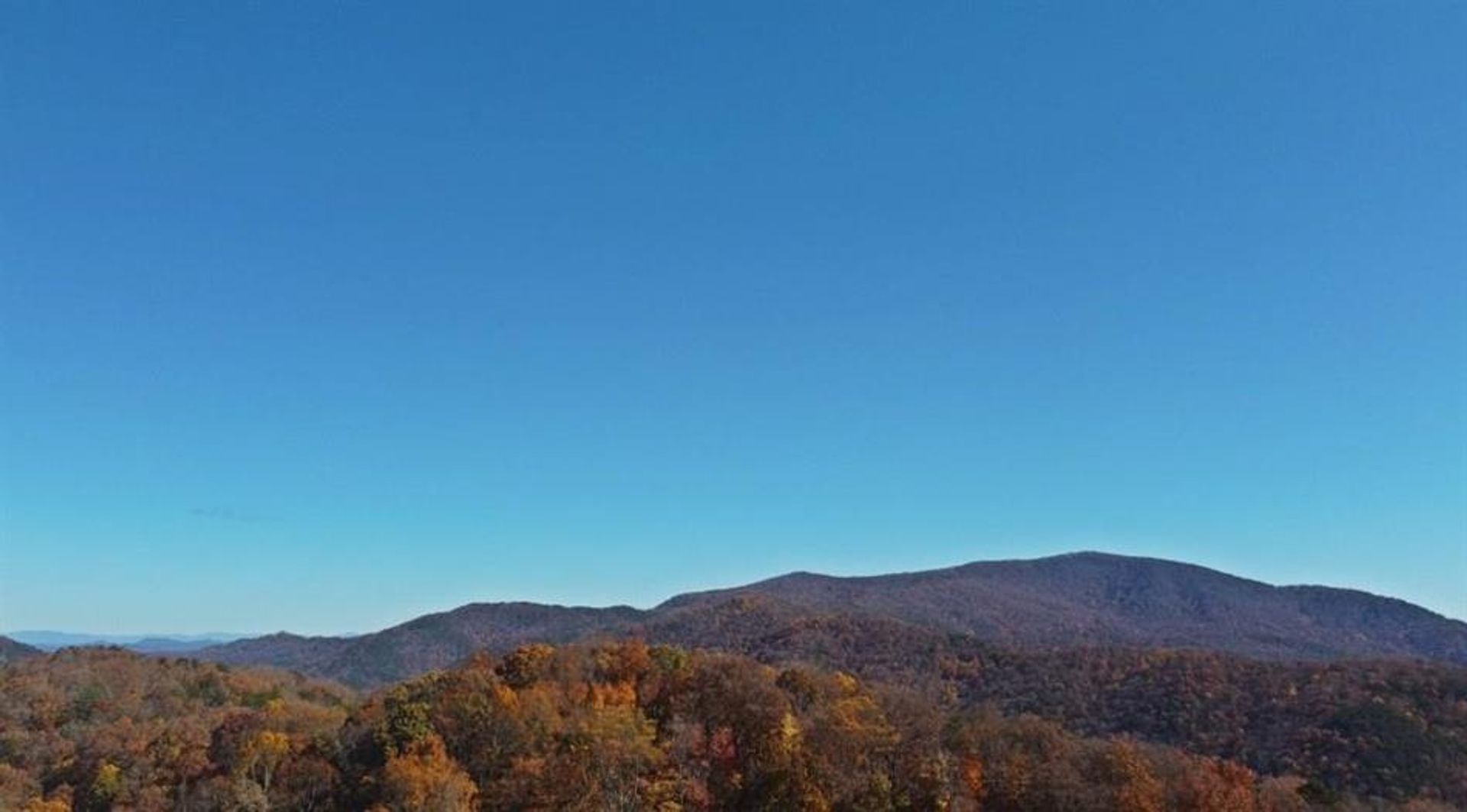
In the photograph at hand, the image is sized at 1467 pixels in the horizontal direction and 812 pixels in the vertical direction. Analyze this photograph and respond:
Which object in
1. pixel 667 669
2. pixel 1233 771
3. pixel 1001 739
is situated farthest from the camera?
pixel 667 669

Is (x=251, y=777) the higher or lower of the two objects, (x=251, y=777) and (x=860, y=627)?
the lower

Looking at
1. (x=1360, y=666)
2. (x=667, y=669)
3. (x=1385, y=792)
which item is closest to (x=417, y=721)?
(x=667, y=669)

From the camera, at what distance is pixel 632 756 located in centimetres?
5697

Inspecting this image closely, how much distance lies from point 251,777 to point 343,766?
6044 mm

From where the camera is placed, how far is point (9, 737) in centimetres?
8125

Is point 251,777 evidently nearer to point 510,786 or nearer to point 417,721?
point 417,721

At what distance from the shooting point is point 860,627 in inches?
7382

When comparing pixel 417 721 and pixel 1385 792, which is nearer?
pixel 417 721

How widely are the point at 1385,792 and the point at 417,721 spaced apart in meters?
77.2

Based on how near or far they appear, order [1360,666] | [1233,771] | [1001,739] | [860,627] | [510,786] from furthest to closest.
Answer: [860,627] < [1360,666] < [1001,739] < [510,786] < [1233,771]

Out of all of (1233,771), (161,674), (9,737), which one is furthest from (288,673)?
(1233,771)

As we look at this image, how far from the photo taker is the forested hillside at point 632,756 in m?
53.4

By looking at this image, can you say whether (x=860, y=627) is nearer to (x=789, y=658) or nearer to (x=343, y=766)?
(x=789, y=658)

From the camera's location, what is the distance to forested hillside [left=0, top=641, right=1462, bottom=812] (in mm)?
53406
